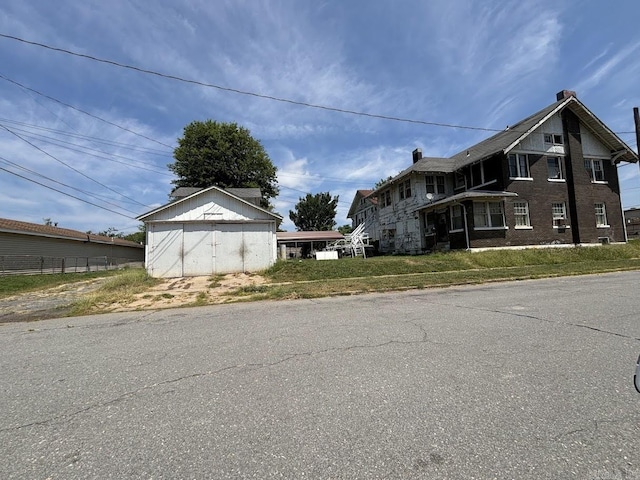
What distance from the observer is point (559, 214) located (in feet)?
74.4

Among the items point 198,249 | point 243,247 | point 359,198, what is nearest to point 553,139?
point 359,198

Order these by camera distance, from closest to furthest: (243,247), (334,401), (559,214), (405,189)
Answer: (334,401) < (243,247) < (559,214) < (405,189)

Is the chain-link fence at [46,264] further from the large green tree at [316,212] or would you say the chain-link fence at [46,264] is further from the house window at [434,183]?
the large green tree at [316,212]

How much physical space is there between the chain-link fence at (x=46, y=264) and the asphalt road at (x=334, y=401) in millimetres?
21192

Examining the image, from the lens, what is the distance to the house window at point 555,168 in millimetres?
22938

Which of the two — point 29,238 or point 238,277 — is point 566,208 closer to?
point 238,277

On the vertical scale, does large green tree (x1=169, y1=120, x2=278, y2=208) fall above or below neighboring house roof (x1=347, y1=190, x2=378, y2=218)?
above

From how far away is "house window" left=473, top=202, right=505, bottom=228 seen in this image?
20859 mm

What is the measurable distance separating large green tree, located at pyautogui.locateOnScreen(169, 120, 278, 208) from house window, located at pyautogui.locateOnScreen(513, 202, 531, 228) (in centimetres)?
2825

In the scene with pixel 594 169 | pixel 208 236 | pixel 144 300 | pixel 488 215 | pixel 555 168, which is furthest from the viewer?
pixel 594 169

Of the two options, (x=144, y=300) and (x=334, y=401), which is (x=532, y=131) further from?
(x=334, y=401)

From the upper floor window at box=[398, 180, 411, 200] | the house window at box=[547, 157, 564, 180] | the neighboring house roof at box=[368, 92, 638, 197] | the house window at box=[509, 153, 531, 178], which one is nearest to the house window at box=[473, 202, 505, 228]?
the house window at box=[509, 153, 531, 178]

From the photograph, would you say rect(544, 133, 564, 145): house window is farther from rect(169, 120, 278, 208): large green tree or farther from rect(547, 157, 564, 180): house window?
rect(169, 120, 278, 208): large green tree

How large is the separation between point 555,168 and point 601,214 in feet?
16.2
